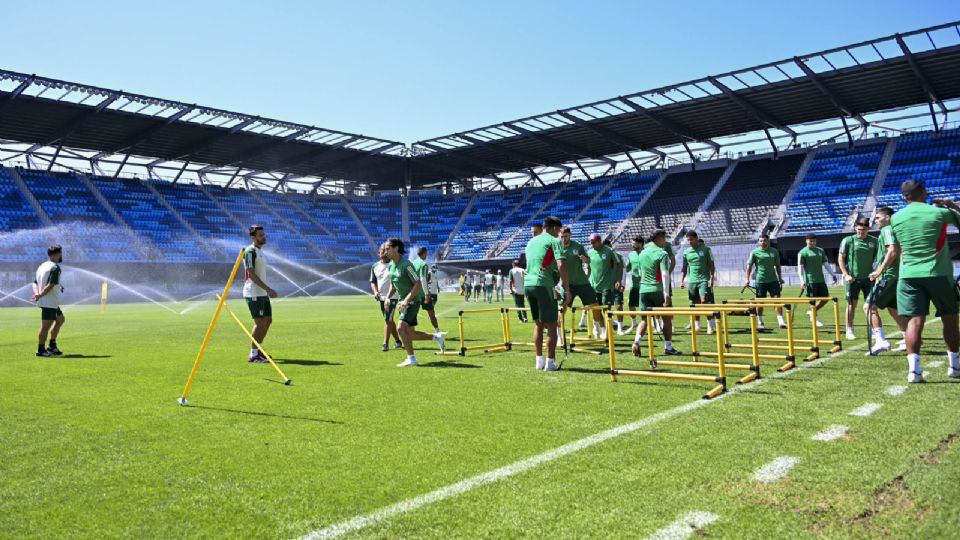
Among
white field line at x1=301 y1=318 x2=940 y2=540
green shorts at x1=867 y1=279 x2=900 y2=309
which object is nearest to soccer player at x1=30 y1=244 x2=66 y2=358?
white field line at x1=301 y1=318 x2=940 y2=540

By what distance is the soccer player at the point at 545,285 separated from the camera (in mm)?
8484

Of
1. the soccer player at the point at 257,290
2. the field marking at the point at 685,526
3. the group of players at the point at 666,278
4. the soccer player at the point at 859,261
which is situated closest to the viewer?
the field marking at the point at 685,526

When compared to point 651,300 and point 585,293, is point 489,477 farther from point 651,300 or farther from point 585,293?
point 585,293

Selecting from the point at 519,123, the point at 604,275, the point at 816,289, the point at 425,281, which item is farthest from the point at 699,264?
the point at 519,123

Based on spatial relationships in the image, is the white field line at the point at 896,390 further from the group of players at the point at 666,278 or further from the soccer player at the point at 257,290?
the soccer player at the point at 257,290

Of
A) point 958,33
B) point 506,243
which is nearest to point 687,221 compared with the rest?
point 506,243

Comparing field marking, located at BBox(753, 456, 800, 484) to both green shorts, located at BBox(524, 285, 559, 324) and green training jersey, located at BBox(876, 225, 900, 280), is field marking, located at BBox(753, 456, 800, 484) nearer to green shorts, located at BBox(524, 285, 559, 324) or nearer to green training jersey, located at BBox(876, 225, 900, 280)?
green shorts, located at BBox(524, 285, 559, 324)

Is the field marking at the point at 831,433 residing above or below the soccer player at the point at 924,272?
below

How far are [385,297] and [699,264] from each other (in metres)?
5.84

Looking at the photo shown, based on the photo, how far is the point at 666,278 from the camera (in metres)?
10.1

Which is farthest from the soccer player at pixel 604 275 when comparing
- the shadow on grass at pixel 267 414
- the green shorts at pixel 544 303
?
the shadow on grass at pixel 267 414

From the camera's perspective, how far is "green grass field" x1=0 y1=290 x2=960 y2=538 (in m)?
3.33

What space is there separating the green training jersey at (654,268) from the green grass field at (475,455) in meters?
2.34

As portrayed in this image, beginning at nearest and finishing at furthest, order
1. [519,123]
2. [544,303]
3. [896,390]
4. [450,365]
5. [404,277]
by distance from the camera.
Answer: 1. [896,390]
2. [544,303]
3. [450,365]
4. [404,277]
5. [519,123]
